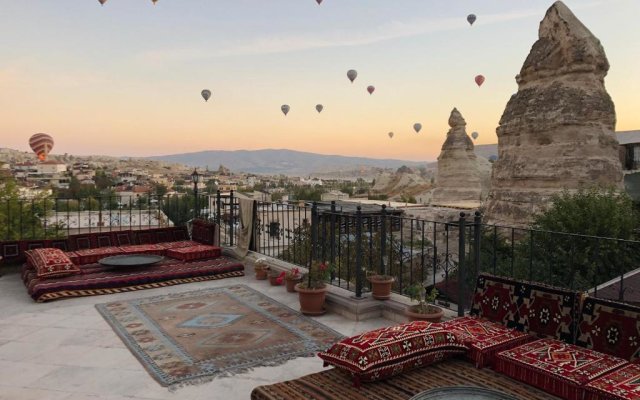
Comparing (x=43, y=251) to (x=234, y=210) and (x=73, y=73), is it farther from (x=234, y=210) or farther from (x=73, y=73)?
(x=73, y=73)

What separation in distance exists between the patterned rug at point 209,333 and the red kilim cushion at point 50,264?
1499mm

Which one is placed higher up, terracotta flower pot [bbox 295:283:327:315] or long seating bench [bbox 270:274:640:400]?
long seating bench [bbox 270:274:640:400]

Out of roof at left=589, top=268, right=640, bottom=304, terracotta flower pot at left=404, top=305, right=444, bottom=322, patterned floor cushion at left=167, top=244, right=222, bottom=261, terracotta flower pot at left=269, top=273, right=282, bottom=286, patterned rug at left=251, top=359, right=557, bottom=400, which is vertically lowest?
roof at left=589, top=268, right=640, bottom=304

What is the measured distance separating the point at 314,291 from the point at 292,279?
1292 mm

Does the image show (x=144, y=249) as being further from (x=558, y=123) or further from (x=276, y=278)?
(x=558, y=123)

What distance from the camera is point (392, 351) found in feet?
11.7

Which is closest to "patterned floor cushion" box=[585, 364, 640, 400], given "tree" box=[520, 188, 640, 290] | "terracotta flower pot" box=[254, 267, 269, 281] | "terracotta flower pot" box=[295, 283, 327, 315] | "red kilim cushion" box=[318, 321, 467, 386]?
"red kilim cushion" box=[318, 321, 467, 386]

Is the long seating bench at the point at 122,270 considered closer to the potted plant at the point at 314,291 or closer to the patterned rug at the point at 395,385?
the potted plant at the point at 314,291

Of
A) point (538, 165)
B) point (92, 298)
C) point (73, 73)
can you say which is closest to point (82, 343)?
point (92, 298)

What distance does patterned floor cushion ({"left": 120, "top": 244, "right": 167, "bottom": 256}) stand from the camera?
31.5ft

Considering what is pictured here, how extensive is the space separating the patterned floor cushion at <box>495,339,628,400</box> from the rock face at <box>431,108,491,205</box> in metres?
47.8

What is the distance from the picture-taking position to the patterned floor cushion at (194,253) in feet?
31.2

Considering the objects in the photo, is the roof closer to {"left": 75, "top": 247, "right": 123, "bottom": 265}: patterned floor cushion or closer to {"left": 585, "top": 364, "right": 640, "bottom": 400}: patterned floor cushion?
{"left": 585, "top": 364, "right": 640, "bottom": 400}: patterned floor cushion

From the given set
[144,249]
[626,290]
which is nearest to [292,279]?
[144,249]
